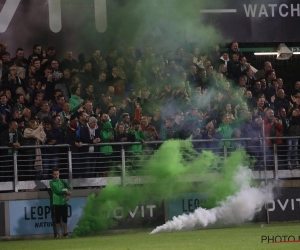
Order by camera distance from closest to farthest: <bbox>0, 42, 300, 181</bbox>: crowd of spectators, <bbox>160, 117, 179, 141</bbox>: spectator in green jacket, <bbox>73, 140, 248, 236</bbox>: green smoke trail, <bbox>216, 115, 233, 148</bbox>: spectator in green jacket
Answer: <bbox>0, 42, 300, 181</bbox>: crowd of spectators < <bbox>73, 140, 248, 236</bbox>: green smoke trail < <bbox>160, 117, 179, 141</bbox>: spectator in green jacket < <bbox>216, 115, 233, 148</bbox>: spectator in green jacket

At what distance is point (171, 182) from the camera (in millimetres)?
23812

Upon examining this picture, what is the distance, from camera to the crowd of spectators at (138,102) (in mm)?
22672

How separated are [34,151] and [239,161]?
4.83 metres

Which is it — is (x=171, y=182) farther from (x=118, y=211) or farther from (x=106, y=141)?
(x=106, y=141)

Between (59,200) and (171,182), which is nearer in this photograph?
(59,200)

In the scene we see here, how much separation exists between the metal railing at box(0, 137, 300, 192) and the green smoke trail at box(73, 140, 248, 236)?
19 cm

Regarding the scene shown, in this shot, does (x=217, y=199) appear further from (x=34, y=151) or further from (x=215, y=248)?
(x=215, y=248)

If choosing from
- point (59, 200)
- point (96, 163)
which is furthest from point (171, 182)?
point (59, 200)

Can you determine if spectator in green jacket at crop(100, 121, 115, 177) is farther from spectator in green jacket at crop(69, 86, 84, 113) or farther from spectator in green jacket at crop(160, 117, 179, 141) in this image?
spectator in green jacket at crop(160, 117, 179, 141)

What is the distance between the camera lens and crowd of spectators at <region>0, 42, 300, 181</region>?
22.7m

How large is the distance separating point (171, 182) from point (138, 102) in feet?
6.52

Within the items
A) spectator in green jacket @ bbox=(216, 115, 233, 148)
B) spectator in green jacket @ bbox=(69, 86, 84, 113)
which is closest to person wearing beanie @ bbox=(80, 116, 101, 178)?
spectator in green jacket @ bbox=(69, 86, 84, 113)

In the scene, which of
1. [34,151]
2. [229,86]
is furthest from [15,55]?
[229,86]

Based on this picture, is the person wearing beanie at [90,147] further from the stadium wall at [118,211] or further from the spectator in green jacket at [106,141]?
the stadium wall at [118,211]
